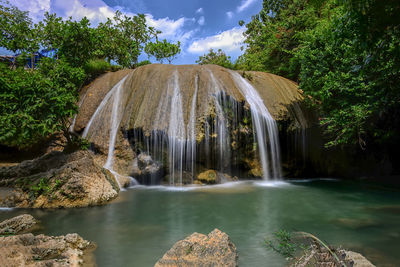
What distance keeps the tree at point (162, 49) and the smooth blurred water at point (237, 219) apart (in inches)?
728

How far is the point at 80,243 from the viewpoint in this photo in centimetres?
429

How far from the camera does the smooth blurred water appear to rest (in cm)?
437

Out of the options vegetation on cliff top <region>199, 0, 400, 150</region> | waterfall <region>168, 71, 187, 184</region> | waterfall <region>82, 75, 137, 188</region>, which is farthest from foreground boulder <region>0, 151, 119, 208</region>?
vegetation on cliff top <region>199, 0, 400, 150</region>

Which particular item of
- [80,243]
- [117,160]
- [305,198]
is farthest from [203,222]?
[117,160]

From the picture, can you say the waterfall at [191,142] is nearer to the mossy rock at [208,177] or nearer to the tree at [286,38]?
the mossy rock at [208,177]

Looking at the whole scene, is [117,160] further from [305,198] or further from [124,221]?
[305,198]

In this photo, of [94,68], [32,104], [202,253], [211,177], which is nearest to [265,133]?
[211,177]

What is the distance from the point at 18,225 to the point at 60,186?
78.9 inches

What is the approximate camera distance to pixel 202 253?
136 inches

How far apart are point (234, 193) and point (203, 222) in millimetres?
2917

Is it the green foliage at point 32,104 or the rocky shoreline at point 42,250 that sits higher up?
the green foliage at point 32,104

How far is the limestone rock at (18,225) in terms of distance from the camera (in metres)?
4.64

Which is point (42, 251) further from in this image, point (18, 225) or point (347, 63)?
point (347, 63)

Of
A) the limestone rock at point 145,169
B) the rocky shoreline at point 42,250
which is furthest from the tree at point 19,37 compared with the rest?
the rocky shoreline at point 42,250
